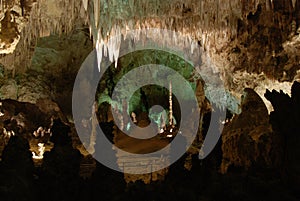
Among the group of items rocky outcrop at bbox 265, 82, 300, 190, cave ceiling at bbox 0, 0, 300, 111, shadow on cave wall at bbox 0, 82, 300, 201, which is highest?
cave ceiling at bbox 0, 0, 300, 111

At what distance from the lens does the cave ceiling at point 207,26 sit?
8.41 metres

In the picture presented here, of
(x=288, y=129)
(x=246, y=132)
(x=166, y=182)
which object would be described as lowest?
(x=166, y=182)

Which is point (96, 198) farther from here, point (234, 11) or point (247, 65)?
point (247, 65)

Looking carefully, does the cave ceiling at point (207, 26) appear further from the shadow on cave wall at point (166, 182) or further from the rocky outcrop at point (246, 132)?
the shadow on cave wall at point (166, 182)

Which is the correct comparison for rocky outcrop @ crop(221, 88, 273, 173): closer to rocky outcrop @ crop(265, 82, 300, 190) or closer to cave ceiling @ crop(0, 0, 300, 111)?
rocky outcrop @ crop(265, 82, 300, 190)

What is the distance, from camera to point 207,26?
9.88 metres

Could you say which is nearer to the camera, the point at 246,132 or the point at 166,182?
the point at 166,182

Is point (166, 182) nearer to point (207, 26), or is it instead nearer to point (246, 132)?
point (246, 132)

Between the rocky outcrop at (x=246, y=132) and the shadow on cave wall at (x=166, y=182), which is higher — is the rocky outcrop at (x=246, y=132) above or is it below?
above

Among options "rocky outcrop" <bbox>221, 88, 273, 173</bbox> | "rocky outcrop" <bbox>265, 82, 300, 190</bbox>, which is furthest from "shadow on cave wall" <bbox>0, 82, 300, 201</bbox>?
"rocky outcrop" <bbox>221, 88, 273, 173</bbox>

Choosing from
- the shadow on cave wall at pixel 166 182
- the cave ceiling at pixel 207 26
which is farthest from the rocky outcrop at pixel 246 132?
the cave ceiling at pixel 207 26

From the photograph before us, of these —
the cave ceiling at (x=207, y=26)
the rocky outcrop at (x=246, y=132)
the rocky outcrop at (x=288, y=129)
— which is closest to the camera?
the rocky outcrop at (x=288, y=129)

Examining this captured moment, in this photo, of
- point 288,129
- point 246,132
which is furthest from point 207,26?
point 288,129

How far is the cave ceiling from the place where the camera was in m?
8.41
